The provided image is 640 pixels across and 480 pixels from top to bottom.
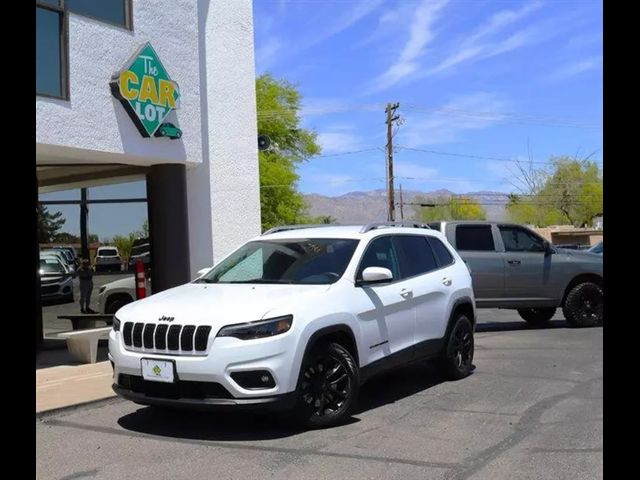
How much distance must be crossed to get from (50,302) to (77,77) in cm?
444

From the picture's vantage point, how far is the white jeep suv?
17.8ft

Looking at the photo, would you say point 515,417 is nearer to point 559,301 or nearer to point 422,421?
point 422,421

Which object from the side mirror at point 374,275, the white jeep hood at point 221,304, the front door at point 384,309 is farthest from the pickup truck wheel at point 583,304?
the white jeep hood at point 221,304

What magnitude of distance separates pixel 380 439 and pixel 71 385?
13.7 ft

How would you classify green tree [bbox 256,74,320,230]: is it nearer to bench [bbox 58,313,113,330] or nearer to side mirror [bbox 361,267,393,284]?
bench [bbox 58,313,113,330]

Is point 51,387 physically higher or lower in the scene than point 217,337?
lower

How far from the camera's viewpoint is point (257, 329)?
215 inches

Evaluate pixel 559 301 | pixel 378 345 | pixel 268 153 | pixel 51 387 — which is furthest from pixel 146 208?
pixel 268 153

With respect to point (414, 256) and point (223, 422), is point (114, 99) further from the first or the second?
point (223, 422)

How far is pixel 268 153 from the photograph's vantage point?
48188mm

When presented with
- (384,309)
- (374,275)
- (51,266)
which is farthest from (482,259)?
(51,266)

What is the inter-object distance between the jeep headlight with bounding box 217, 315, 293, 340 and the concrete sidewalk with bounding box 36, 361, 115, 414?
254 cm

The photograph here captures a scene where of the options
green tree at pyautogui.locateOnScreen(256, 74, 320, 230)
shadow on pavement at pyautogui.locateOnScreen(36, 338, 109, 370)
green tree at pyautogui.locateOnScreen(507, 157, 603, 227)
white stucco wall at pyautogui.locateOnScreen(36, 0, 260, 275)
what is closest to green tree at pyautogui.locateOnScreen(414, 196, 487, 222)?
green tree at pyautogui.locateOnScreen(507, 157, 603, 227)

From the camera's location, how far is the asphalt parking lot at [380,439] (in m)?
4.88
